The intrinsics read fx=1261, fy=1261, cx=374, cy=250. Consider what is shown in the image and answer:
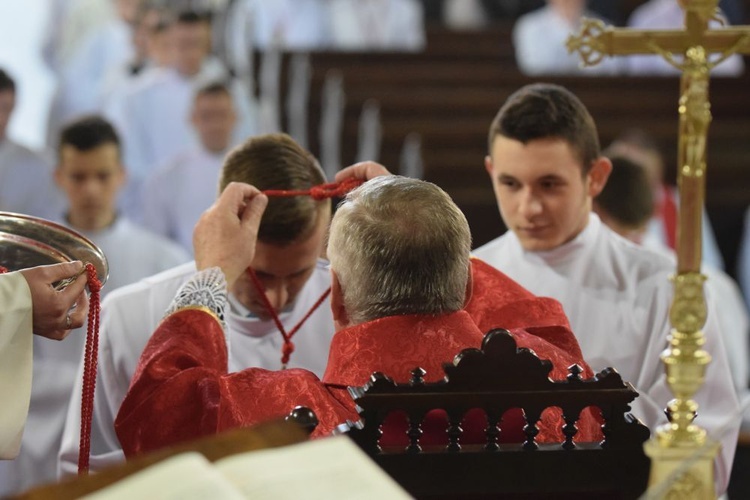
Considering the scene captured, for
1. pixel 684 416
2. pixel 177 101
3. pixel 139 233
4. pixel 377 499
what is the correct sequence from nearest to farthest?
pixel 377 499 < pixel 684 416 < pixel 139 233 < pixel 177 101

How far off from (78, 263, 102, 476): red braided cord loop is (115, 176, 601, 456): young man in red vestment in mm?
54

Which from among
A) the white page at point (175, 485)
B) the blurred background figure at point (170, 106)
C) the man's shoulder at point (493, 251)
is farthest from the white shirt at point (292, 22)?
the white page at point (175, 485)

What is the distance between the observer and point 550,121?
2.86 m

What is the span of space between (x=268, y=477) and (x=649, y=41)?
976 mm

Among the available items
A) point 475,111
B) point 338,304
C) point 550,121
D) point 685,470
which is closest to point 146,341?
point 338,304

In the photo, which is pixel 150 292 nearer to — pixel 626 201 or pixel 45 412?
pixel 45 412

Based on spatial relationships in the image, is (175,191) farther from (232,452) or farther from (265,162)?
(232,452)

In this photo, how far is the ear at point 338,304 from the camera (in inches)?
77.3

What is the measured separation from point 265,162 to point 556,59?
7536 millimetres

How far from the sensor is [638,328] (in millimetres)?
2881

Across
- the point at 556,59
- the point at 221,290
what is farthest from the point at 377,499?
the point at 556,59

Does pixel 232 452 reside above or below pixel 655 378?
above

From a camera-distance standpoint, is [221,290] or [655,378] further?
[655,378]

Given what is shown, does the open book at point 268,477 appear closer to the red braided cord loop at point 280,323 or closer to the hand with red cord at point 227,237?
the hand with red cord at point 227,237
